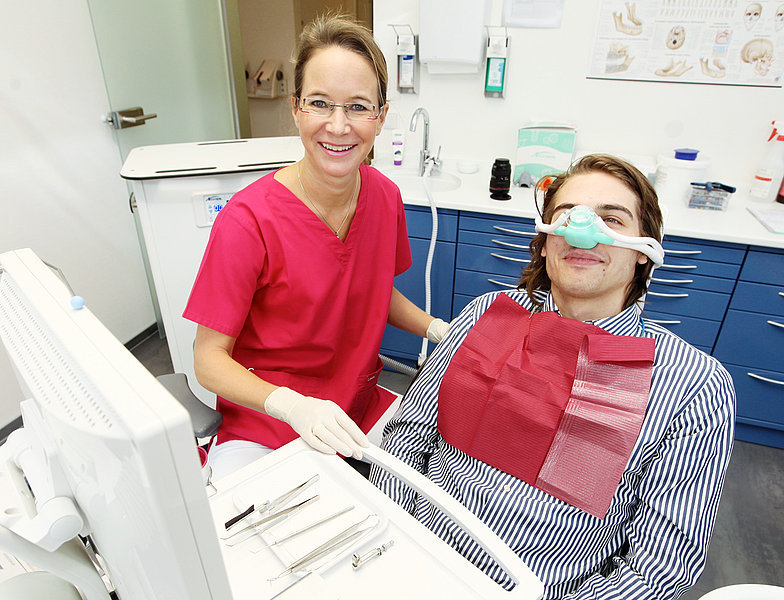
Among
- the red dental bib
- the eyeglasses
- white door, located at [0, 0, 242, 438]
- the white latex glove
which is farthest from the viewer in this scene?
white door, located at [0, 0, 242, 438]

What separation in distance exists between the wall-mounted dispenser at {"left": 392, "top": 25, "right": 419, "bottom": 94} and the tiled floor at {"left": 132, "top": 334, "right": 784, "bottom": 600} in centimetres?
220

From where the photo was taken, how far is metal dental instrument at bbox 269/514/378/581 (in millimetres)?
689

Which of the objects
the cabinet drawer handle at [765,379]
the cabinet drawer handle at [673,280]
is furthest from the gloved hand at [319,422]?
the cabinet drawer handle at [765,379]

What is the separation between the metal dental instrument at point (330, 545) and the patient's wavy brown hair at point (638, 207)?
26.0 inches

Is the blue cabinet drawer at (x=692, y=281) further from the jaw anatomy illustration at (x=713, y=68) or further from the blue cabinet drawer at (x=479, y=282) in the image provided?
the jaw anatomy illustration at (x=713, y=68)

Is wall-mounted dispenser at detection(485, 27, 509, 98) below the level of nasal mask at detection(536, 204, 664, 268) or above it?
above

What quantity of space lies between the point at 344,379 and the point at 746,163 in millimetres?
2100

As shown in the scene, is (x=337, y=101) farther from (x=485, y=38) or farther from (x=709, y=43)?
(x=709, y=43)

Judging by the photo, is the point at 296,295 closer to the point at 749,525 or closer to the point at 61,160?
the point at 61,160

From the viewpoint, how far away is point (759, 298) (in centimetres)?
188

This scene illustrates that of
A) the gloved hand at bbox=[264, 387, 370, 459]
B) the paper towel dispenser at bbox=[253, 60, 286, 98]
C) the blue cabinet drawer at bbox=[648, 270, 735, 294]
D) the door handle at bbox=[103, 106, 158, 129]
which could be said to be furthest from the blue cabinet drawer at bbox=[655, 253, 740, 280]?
the paper towel dispenser at bbox=[253, 60, 286, 98]

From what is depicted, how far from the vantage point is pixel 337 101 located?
1.13 metres

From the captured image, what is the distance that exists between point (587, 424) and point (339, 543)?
491 millimetres

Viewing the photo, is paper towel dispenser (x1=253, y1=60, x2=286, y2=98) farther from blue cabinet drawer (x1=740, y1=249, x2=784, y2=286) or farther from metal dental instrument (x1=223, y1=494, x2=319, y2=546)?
metal dental instrument (x1=223, y1=494, x2=319, y2=546)
